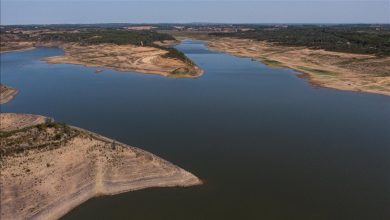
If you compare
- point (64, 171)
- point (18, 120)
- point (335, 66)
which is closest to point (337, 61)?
point (335, 66)

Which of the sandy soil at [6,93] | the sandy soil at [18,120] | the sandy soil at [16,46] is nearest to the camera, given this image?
the sandy soil at [18,120]

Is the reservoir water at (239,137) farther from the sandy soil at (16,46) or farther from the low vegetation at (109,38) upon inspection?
the sandy soil at (16,46)

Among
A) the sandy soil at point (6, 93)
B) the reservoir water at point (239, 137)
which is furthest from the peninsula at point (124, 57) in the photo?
the sandy soil at point (6, 93)

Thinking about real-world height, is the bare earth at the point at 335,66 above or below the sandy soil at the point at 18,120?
above

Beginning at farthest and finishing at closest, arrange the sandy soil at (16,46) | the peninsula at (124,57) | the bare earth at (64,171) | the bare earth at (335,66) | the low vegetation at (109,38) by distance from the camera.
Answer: the low vegetation at (109,38), the sandy soil at (16,46), the peninsula at (124,57), the bare earth at (335,66), the bare earth at (64,171)

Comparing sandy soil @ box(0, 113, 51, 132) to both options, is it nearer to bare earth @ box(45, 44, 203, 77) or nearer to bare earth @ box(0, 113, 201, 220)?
bare earth @ box(0, 113, 201, 220)

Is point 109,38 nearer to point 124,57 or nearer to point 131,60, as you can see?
point 124,57

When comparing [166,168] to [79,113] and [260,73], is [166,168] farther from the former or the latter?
[260,73]

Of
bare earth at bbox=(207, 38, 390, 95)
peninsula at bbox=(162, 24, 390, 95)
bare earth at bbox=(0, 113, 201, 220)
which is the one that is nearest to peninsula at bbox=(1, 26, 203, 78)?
peninsula at bbox=(162, 24, 390, 95)
